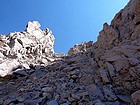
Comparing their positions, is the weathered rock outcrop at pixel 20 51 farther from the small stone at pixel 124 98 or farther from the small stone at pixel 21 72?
the small stone at pixel 124 98

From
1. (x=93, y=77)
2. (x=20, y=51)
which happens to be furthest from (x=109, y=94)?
(x=20, y=51)

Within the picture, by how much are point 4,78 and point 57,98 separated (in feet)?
24.9

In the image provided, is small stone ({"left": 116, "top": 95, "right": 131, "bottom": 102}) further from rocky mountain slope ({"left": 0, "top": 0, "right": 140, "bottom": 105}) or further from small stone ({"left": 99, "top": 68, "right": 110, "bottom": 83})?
small stone ({"left": 99, "top": 68, "right": 110, "bottom": 83})

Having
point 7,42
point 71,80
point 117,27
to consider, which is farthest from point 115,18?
point 7,42

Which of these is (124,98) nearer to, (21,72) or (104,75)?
(104,75)

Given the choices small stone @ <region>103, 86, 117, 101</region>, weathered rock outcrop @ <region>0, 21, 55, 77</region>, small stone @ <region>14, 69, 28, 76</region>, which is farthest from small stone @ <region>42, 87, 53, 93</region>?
weathered rock outcrop @ <region>0, 21, 55, 77</region>

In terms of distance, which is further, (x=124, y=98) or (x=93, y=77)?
(x=93, y=77)

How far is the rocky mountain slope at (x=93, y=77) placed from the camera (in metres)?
10.5

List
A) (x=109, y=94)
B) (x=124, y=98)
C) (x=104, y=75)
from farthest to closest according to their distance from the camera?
(x=104, y=75) → (x=109, y=94) → (x=124, y=98)

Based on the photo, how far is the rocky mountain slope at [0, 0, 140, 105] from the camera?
10.5 metres

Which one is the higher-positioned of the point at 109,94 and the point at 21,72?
the point at 21,72

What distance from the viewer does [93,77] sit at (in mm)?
13102

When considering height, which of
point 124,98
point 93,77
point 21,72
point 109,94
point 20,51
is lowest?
point 124,98

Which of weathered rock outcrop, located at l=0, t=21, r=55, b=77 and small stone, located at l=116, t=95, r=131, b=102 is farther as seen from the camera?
weathered rock outcrop, located at l=0, t=21, r=55, b=77
